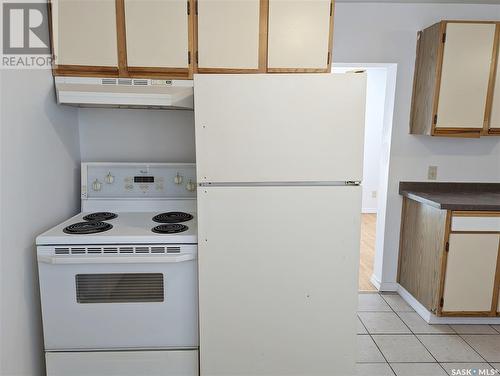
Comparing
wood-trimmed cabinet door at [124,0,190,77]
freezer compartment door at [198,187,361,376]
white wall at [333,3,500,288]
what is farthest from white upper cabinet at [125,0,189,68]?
white wall at [333,3,500,288]

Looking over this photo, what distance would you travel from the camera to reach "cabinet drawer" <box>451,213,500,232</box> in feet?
7.55

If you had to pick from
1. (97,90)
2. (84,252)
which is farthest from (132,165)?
(84,252)

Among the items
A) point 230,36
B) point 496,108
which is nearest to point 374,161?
point 496,108

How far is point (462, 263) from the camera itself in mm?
2348

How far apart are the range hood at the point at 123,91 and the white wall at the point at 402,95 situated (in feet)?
4.92

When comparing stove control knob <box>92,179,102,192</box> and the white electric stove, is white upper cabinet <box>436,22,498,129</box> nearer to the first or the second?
the white electric stove

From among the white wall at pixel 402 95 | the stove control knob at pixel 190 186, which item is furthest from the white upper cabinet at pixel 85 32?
the white wall at pixel 402 95

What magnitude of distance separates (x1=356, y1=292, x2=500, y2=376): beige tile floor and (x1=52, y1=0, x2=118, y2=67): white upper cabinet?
2265 millimetres

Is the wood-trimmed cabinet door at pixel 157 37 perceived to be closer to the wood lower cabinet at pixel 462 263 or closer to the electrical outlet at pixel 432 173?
the wood lower cabinet at pixel 462 263

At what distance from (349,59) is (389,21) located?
1.39ft

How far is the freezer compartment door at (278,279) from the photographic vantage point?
155cm

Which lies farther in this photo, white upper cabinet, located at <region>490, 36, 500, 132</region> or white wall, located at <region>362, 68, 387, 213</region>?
white wall, located at <region>362, 68, 387, 213</region>

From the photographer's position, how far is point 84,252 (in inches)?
60.5

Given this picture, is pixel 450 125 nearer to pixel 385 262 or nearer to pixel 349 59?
pixel 349 59
